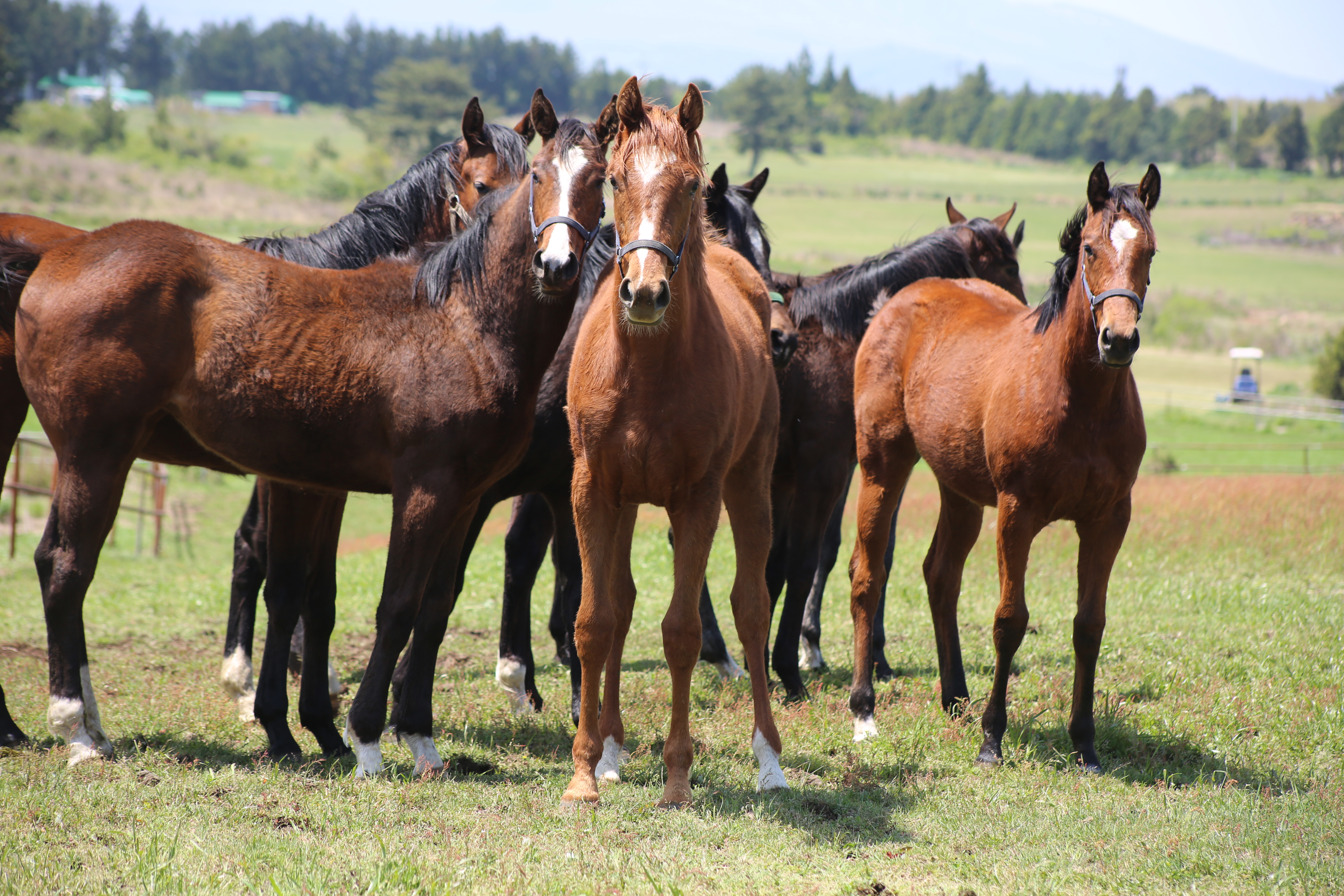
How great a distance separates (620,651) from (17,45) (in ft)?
371

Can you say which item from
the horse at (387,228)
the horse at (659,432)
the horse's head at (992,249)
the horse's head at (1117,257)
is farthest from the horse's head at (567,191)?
the horse's head at (992,249)

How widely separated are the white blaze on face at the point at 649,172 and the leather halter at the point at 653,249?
0.01m

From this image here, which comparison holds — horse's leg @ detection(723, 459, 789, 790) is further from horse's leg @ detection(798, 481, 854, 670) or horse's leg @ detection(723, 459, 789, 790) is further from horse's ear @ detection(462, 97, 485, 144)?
horse's ear @ detection(462, 97, 485, 144)

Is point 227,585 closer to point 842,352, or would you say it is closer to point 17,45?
point 842,352

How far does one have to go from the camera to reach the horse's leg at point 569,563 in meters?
5.94

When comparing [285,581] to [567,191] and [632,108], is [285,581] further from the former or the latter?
[632,108]

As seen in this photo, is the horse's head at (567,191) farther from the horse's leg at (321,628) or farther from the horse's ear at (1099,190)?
the horse's ear at (1099,190)

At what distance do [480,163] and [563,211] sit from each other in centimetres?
195

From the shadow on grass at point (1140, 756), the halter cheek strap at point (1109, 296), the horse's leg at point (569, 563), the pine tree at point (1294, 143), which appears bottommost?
the shadow on grass at point (1140, 756)

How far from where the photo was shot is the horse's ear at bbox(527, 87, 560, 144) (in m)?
4.79

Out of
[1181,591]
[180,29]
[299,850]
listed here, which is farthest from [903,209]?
[180,29]

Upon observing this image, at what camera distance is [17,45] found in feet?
308

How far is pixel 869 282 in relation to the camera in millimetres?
7422

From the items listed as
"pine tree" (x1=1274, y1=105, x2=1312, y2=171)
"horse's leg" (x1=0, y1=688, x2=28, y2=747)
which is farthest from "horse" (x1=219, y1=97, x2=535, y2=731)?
"pine tree" (x1=1274, y1=105, x2=1312, y2=171)
